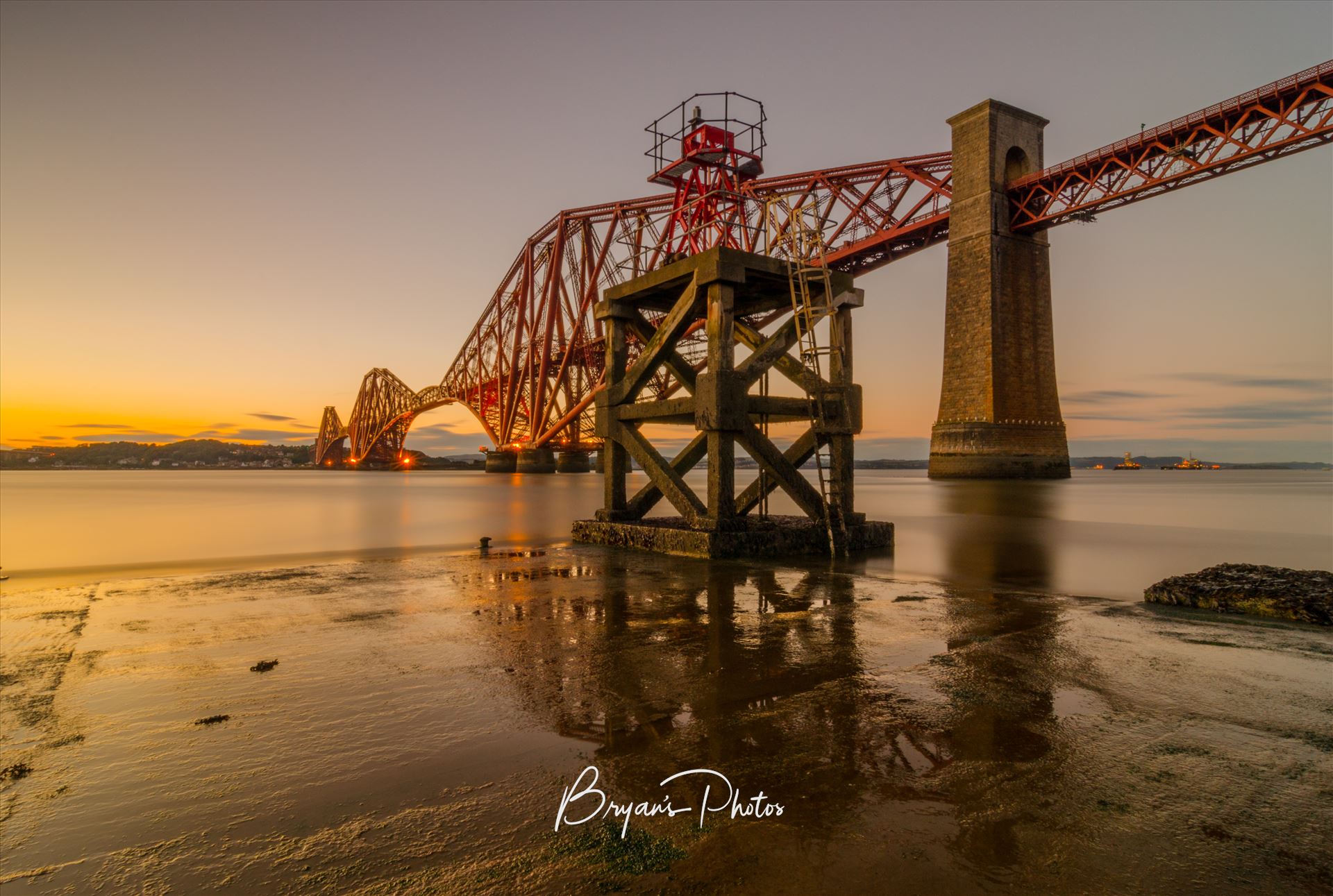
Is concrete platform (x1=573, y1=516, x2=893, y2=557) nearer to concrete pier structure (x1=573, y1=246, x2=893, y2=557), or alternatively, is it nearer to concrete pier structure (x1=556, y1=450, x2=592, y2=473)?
concrete pier structure (x1=573, y1=246, x2=893, y2=557)

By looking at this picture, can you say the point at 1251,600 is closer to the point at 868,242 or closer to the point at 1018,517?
the point at 1018,517

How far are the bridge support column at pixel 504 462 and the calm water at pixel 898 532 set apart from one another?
126 feet

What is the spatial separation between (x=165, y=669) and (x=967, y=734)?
4.29 metres

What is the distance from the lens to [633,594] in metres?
6.29

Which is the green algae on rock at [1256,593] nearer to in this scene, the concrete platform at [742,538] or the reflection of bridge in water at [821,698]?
the reflection of bridge in water at [821,698]

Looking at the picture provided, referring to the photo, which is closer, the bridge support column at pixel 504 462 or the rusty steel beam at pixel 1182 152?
the rusty steel beam at pixel 1182 152

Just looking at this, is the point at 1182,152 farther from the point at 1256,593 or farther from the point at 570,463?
the point at 570,463

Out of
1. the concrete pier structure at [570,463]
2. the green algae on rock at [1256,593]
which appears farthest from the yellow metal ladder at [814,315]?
the concrete pier structure at [570,463]

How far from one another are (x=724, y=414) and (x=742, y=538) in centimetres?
157

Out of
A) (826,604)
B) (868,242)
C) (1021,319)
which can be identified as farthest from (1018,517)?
(868,242)

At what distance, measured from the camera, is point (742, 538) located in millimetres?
8734
